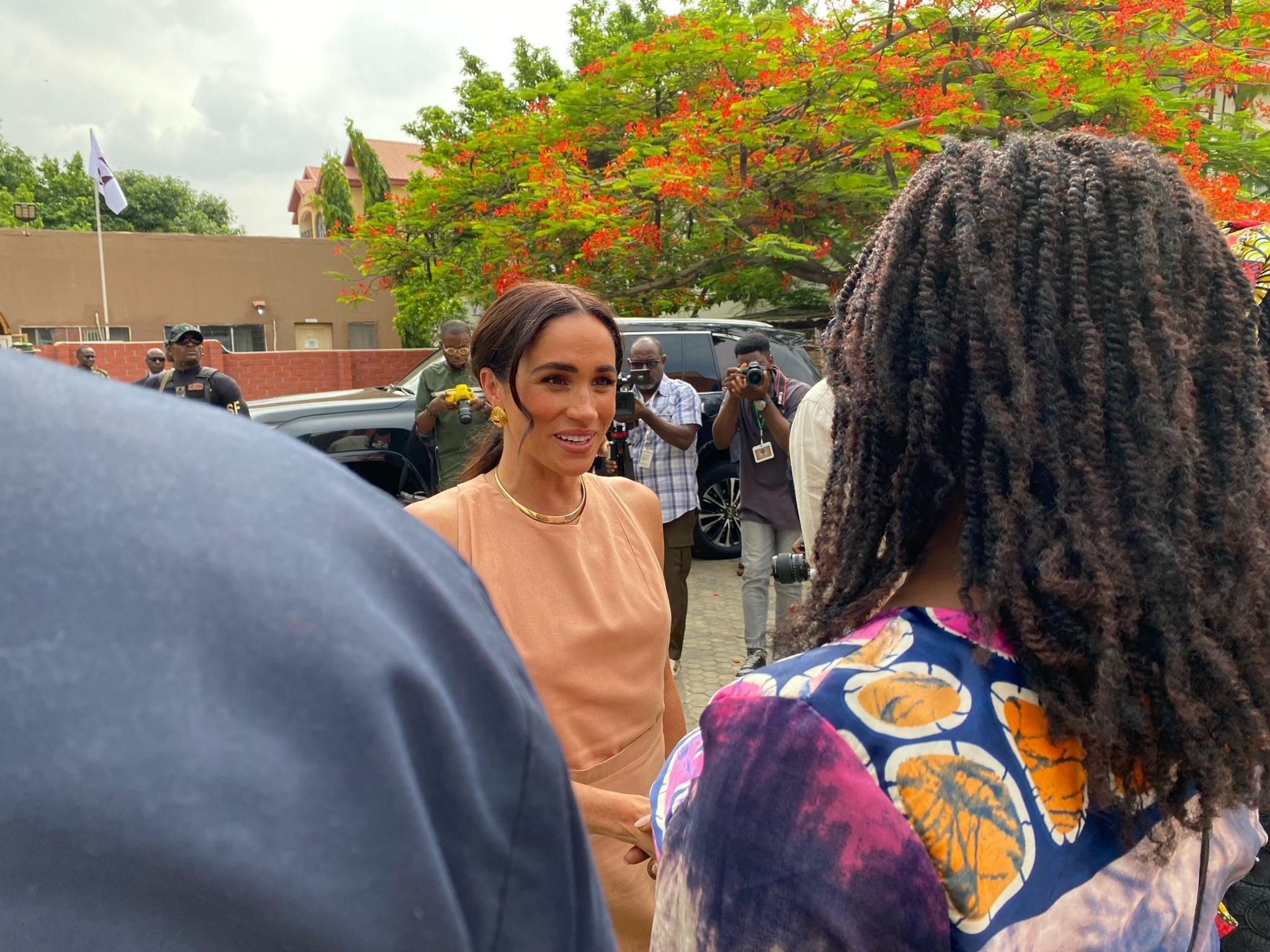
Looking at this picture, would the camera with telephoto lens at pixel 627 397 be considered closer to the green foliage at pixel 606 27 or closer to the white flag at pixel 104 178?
the green foliage at pixel 606 27

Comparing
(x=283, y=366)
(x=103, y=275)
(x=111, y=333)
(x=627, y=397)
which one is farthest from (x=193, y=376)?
(x=111, y=333)

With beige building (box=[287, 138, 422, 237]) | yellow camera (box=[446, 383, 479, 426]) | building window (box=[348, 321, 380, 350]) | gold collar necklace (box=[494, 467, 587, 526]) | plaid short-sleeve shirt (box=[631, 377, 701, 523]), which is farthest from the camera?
beige building (box=[287, 138, 422, 237])

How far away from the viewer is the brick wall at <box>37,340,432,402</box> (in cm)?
1680

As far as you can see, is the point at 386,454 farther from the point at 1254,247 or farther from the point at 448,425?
the point at 1254,247

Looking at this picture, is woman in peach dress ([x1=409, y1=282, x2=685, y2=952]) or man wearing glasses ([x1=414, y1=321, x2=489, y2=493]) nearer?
woman in peach dress ([x1=409, y1=282, x2=685, y2=952])

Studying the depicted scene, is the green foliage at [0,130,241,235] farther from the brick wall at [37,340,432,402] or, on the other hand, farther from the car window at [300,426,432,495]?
the car window at [300,426,432,495]

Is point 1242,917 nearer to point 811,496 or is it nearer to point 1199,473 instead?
point 811,496

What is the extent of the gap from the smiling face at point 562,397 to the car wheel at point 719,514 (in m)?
5.79

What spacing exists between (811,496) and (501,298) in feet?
4.44

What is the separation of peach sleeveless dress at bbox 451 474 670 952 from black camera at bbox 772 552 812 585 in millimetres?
310

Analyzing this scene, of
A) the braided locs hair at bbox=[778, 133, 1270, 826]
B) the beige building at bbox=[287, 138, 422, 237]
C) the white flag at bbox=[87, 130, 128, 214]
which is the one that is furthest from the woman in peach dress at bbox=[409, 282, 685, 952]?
the beige building at bbox=[287, 138, 422, 237]

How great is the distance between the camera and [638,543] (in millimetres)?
2254

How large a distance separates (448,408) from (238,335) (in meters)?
25.1

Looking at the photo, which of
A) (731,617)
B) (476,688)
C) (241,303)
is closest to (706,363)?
(731,617)
